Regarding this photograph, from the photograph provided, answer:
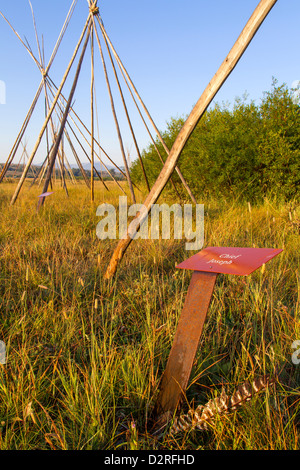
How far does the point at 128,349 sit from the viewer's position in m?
1.50

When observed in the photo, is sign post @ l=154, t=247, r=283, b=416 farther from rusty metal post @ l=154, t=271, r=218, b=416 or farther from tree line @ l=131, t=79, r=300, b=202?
tree line @ l=131, t=79, r=300, b=202

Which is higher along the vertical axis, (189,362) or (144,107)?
(144,107)

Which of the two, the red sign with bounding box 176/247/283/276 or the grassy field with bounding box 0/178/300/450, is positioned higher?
the red sign with bounding box 176/247/283/276

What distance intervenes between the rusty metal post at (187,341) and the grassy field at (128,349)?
0.10 metres

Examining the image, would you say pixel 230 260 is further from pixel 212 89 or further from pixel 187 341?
pixel 212 89

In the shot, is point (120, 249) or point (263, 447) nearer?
point (263, 447)

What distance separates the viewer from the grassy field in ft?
3.65

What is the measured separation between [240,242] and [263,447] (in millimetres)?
2392

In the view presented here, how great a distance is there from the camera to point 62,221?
4414 mm

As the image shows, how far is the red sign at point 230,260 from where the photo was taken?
1088 millimetres

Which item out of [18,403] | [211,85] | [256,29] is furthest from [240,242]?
[18,403]

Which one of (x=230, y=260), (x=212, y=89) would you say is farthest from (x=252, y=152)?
(x=230, y=260)

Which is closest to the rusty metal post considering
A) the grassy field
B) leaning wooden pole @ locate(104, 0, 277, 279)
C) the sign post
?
the sign post

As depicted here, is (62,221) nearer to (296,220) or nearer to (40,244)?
(40,244)
